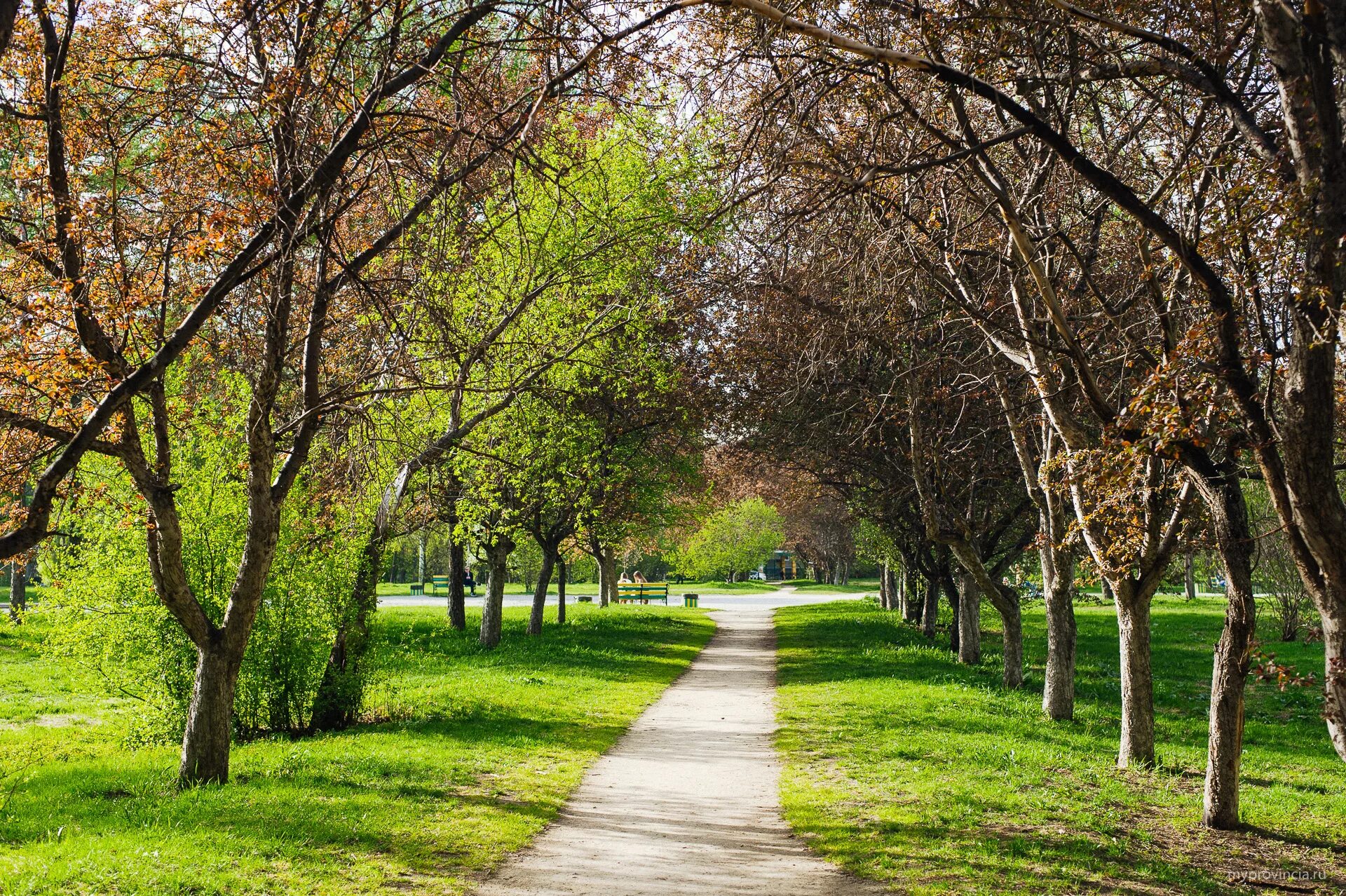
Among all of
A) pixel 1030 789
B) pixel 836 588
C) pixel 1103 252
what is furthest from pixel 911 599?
pixel 836 588

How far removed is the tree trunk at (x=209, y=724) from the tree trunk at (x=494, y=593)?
12857 mm

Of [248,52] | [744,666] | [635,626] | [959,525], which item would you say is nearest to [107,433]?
[248,52]

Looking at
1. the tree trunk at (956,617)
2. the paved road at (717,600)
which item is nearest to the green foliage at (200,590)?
the tree trunk at (956,617)

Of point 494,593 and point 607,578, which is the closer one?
point 494,593

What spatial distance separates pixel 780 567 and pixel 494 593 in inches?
3011

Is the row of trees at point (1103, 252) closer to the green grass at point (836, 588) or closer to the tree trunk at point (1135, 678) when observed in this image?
the tree trunk at point (1135, 678)

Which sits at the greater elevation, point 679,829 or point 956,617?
point 956,617

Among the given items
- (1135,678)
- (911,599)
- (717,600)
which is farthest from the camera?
(717,600)

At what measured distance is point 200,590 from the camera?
35.3 feet

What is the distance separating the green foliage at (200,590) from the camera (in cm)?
1048

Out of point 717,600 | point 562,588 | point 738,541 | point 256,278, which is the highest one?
point 256,278

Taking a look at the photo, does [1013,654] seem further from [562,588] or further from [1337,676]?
[562,588]

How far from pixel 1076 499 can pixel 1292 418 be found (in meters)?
5.29

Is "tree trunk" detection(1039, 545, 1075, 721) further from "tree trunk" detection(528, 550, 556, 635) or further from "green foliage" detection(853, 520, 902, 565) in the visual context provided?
"tree trunk" detection(528, 550, 556, 635)
